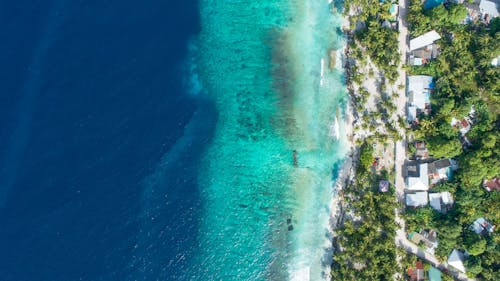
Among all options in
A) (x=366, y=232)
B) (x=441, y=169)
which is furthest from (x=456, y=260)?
(x=366, y=232)

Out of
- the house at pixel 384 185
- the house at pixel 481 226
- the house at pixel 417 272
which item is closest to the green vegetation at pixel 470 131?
the house at pixel 481 226

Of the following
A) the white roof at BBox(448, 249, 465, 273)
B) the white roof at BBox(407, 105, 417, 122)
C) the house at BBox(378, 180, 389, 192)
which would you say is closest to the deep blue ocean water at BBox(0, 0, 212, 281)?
the house at BBox(378, 180, 389, 192)

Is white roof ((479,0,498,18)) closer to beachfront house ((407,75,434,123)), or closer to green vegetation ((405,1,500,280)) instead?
green vegetation ((405,1,500,280))

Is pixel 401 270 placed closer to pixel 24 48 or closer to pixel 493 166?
pixel 493 166

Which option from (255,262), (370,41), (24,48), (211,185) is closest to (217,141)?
(211,185)

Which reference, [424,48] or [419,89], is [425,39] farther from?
[419,89]
